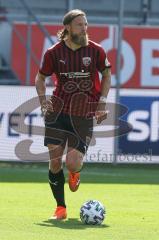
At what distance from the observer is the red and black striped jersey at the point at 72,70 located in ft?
28.5

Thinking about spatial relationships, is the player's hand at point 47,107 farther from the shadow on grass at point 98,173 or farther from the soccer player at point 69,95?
the shadow on grass at point 98,173

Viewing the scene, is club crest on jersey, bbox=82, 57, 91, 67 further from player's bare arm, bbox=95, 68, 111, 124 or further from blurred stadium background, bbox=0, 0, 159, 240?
blurred stadium background, bbox=0, 0, 159, 240

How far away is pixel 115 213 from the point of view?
30.8 feet

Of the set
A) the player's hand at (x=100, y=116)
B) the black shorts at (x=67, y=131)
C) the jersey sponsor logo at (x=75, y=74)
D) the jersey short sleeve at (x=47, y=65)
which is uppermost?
the jersey short sleeve at (x=47, y=65)

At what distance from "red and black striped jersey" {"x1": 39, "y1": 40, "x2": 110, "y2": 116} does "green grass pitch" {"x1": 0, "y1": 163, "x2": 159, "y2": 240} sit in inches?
49.1

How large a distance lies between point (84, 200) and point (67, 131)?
2.16 m

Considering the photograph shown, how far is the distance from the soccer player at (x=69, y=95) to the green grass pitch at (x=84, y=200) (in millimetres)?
540

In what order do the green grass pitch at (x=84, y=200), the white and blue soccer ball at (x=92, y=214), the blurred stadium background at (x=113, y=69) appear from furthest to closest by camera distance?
1. the blurred stadium background at (x=113, y=69)
2. the white and blue soccer ball at (x=92, y=214)
3. the green grass pitch at (x=84, y=200)

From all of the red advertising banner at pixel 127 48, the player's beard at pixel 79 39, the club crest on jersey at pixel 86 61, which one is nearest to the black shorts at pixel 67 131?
the club crest on jersey at pixel 86 61

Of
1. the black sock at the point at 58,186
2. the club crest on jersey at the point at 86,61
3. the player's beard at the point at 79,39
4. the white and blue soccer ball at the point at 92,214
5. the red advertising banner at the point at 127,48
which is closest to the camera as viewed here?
the white and blue soccer ball at the point at 92,214

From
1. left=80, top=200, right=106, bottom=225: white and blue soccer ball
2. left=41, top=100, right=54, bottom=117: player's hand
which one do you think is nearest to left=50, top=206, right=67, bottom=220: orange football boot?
left=80, top=200, right=106, bottom=225: white and blue soccer ball

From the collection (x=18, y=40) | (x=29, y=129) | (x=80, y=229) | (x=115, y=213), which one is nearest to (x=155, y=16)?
(x=18, y=40)

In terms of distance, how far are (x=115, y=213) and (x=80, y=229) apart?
1.50 metres

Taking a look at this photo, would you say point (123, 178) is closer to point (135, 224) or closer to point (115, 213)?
point (115, 213)
